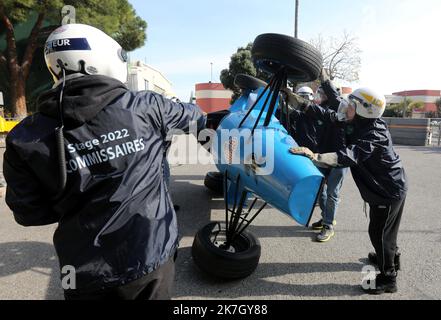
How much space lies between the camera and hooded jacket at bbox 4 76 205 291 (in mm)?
1297

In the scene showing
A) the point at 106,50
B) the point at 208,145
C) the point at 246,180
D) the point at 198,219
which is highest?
the point at 106,50

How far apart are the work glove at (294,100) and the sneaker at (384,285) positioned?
1.99 m

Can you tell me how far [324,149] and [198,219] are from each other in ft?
7.12

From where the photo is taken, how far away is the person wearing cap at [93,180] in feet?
4.25

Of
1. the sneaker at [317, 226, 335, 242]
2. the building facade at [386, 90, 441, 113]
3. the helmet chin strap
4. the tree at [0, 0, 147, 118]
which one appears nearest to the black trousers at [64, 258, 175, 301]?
the helmet chin strap

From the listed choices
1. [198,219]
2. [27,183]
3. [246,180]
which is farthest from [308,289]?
[27,183]

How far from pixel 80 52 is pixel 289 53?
1.64 metres

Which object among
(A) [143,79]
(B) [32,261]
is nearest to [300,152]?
(B) [32,261]

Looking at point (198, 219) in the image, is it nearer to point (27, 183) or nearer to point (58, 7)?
point (27, 183)

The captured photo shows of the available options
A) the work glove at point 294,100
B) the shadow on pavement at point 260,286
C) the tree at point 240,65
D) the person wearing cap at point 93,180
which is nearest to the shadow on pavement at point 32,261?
the shadow on pavement at point 260,286

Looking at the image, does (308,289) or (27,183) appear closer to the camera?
(27,183)

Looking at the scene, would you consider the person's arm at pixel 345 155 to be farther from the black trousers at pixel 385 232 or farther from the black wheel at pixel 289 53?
the black wheel at pixel 289 53

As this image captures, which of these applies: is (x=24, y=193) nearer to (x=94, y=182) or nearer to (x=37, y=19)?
(x=94, y=182)

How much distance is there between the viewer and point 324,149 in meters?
4.25
